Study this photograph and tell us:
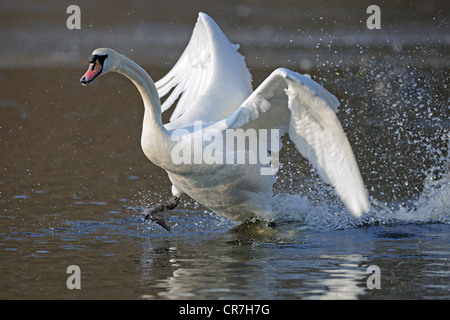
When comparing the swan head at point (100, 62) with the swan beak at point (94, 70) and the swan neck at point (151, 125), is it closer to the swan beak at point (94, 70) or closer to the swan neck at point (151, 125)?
the swan beak at point (94, 70)

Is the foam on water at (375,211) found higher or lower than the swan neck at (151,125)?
lower

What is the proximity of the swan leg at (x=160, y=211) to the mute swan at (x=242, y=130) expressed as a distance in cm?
1

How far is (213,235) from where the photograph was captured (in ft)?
29.6

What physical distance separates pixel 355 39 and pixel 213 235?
1744 cm

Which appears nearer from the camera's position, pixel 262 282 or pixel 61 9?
pixel 262 282

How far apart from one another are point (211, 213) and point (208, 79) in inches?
59.9

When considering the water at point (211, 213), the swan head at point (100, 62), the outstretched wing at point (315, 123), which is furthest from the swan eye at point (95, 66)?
the water at point (211, 213)

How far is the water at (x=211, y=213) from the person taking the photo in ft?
23.6

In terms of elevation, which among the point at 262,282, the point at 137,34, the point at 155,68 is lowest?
the point at 262,282

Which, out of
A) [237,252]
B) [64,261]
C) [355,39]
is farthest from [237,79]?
[355,39]

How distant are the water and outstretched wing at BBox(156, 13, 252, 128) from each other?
1.17m

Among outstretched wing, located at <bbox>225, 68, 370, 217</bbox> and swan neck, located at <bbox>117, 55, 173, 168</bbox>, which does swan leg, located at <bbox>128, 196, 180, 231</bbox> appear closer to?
swan neck, located at <bbox>117, 55, 173, 168</bbox>

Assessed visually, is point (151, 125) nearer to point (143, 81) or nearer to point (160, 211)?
point (143, 81)

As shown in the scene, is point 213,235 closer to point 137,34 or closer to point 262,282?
point 262,282
